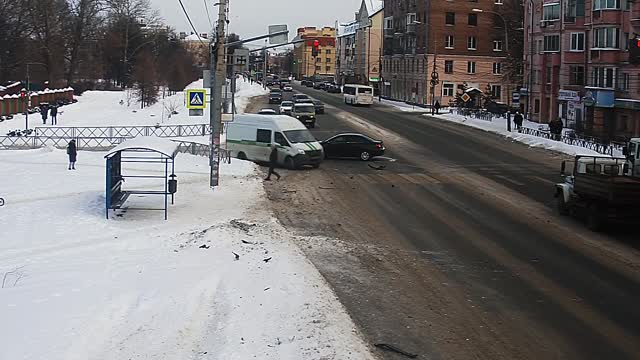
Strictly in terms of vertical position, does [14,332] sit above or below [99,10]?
below

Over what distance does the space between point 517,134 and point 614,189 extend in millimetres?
32314

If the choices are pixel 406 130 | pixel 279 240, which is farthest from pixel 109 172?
pixel 406 130

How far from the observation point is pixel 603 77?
52344mm

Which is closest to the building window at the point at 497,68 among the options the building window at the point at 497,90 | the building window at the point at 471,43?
the building window at the point at 497,90

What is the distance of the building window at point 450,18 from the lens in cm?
9358

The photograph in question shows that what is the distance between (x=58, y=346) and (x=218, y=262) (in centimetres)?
546

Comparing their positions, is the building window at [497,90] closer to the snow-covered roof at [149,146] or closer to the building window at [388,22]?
the building window at [388,22]

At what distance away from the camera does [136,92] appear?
8181 cm

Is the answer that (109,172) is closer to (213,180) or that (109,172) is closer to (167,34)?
(213,180)

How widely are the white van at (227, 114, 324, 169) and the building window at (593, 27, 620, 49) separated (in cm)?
2648

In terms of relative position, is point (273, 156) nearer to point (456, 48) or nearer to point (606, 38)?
point (606, 38)

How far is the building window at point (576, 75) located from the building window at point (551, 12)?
5240 millimetres

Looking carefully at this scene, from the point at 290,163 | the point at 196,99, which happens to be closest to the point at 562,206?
the point at 290,163

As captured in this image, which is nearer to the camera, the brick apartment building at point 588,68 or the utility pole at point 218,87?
the utility pole at point 218,87
